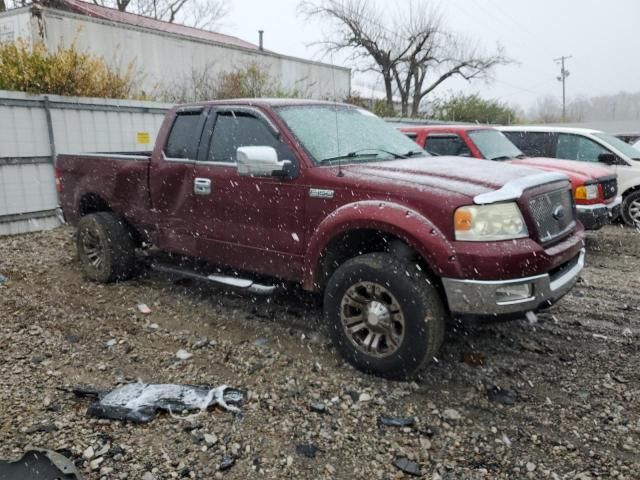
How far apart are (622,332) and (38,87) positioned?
9.21 metres

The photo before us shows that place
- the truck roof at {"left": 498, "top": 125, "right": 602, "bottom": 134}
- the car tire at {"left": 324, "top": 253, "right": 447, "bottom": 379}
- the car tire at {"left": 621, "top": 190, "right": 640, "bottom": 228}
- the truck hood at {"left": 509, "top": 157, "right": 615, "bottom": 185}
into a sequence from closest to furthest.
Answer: the car tire at {"left": 324, "top": 253, "right": 447, "bottom": 379}
the truck hood at {"left": 509, "top": 157, "right": 615, "bottom": 185}
the car tire at {"left": 621, "top": 190, "right": 640, "bottom": 228}
the truck roof at {"left": 498, "top": 125, "right": 602, "bottom": 134}

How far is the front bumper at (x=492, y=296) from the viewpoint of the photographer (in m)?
3.15

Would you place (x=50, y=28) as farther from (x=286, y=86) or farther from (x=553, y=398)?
(x=553, y=398)

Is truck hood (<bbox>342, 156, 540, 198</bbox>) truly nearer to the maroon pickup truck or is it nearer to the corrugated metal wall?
the maroon pickup truck

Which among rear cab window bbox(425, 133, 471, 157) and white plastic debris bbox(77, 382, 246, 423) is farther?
rear cab window bbox(425, 133, 471, 157)

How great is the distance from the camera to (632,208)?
8.88m

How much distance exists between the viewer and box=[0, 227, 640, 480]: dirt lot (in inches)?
108

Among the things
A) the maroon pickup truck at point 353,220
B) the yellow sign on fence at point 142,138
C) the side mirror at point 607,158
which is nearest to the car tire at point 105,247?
the maroon pickup truck at point 353,220

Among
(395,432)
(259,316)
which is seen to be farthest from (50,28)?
(395,432)

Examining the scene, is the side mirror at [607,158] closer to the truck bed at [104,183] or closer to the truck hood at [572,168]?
the truck hood at [572,168]

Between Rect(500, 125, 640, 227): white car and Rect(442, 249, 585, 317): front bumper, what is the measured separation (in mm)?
6387

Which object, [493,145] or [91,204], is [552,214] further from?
[91,204]

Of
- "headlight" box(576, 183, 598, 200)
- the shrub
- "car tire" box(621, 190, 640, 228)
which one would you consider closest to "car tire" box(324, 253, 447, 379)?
"headlight" box(576, 183, 598, 200)

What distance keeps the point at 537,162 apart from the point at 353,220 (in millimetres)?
5080
